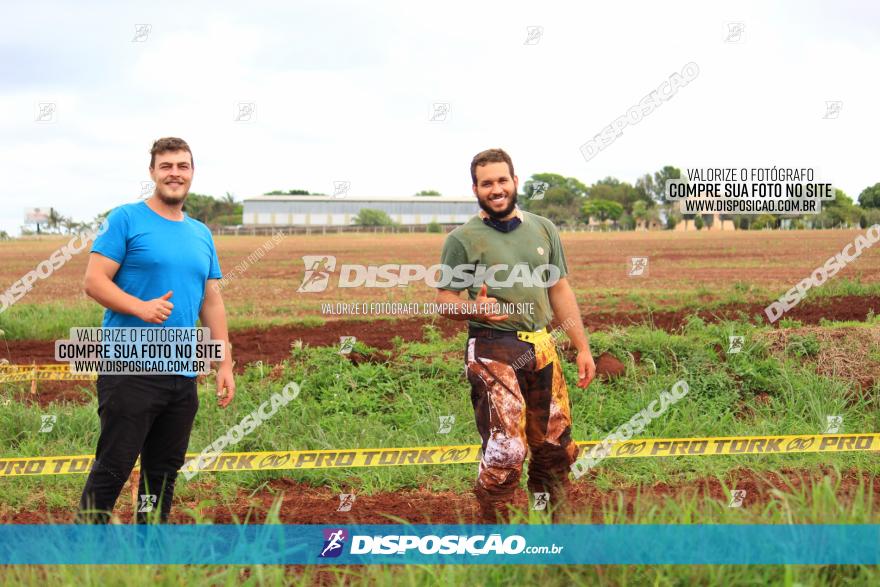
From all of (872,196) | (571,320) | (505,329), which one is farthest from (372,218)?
(505,329)

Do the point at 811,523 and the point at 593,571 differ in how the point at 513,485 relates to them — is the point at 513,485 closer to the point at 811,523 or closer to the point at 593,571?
the point at 593,571

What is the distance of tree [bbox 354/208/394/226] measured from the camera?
6188cm

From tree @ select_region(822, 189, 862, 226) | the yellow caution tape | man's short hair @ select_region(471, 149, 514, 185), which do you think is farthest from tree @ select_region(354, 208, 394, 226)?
man's short hair @ select_region(471, 149, 514, 185)

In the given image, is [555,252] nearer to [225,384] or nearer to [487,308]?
[487,308]

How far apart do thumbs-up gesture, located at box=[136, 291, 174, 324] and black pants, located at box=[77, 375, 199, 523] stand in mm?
298

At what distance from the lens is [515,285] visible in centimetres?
404

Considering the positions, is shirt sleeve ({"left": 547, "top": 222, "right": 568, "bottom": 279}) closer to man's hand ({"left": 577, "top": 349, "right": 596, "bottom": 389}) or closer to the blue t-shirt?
man's hand ({"left": 577, "top": 349, "right": 596, "bottom": 389})

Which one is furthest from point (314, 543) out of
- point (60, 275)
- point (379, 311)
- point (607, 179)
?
point (607, 179)

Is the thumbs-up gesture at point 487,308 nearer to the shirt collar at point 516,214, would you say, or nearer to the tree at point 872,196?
the shirt collar at point 516,214

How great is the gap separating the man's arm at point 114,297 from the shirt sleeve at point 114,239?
1.0 inches

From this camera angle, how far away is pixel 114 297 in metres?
3.71

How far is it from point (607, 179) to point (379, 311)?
8938 centimetres

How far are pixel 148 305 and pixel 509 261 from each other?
1.79 metres

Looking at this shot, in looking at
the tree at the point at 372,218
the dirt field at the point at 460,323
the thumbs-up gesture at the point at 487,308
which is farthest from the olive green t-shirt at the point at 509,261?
the tree at the point at 372,218
